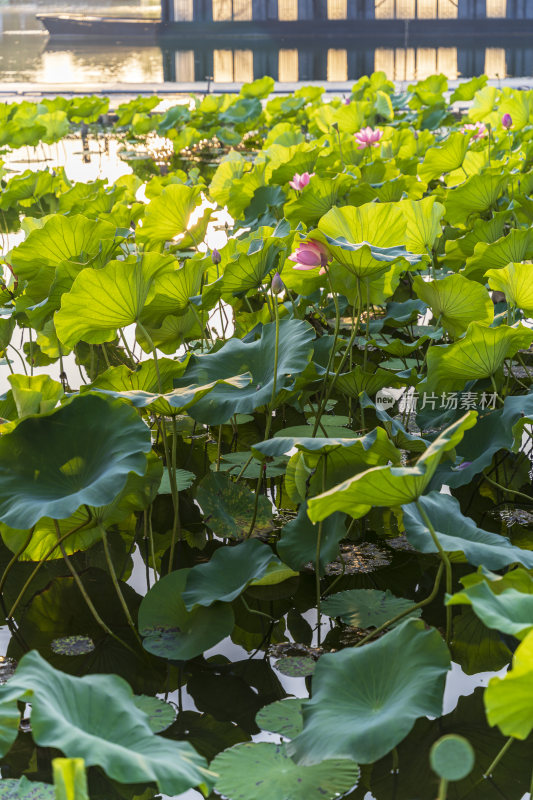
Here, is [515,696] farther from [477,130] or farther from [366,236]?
[477,130]

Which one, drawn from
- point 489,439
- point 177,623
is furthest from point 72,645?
point 489,439

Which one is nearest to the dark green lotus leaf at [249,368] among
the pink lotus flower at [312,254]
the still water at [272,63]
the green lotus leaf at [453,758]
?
the pink lotus flower at [312,254]

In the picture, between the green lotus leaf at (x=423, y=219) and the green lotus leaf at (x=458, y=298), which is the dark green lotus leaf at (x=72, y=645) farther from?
the green lotus leaf at (x=423, y=219)

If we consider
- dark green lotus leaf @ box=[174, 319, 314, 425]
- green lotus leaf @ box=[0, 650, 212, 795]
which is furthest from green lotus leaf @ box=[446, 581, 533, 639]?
dark green lotus leaf @ box=[174, 319, 314, 425]

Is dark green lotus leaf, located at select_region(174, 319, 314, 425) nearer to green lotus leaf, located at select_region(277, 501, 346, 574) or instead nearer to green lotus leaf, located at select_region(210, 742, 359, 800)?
green lotus leaf, located at select_region(277, 501, 346, 574)

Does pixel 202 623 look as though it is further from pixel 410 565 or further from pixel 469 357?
pixel 469 357

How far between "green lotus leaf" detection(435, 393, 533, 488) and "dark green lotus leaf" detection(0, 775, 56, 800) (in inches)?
27.4

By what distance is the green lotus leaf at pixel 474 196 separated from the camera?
7.70ft

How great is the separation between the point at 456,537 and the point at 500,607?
248mm

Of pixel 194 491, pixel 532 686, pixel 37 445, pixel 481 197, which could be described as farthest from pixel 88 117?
pixel 532 686

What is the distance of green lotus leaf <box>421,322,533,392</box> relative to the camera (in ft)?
4.29

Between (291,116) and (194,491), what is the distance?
17.1 feet

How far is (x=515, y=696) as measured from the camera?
0.66 m

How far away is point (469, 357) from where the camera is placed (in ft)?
4.49
